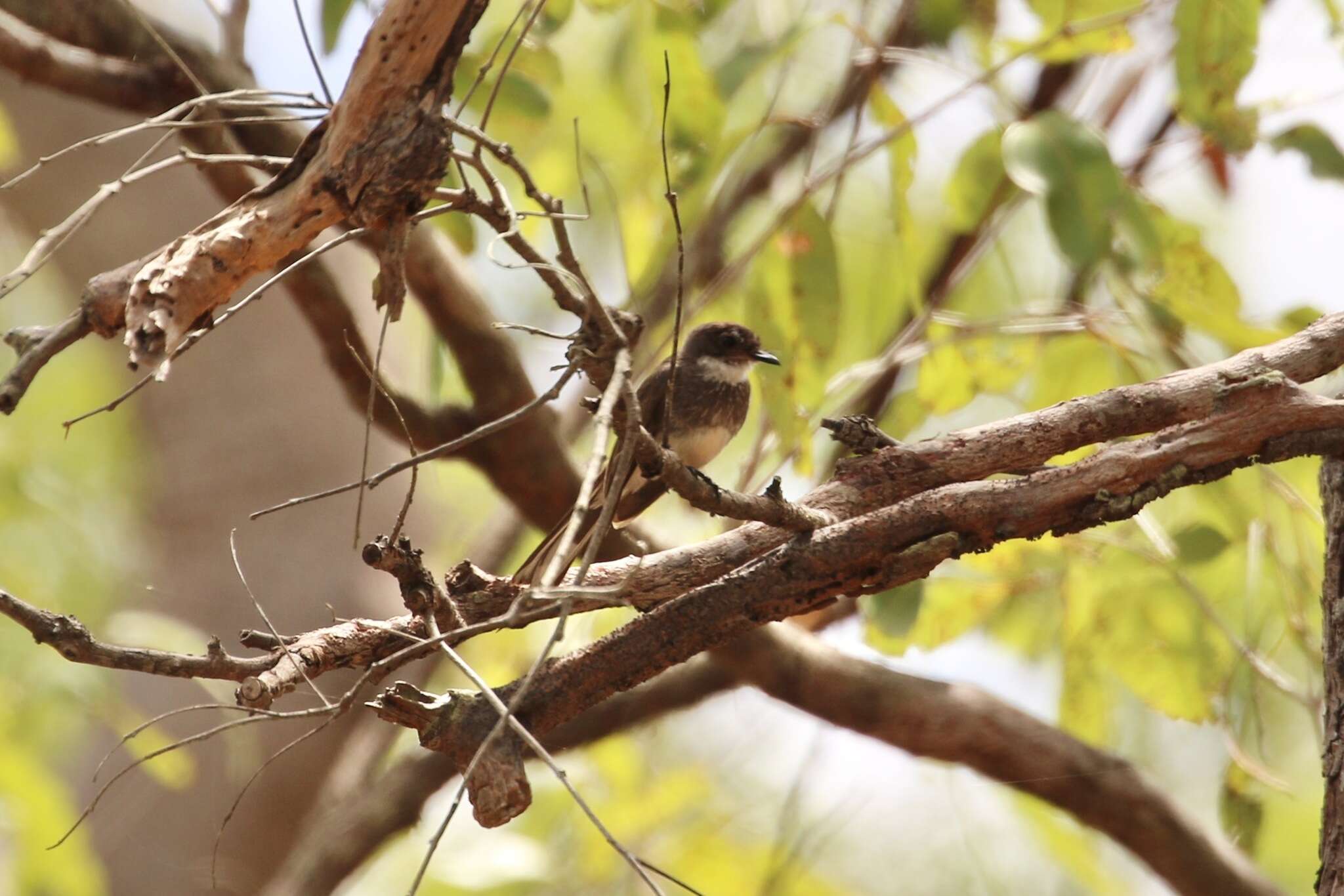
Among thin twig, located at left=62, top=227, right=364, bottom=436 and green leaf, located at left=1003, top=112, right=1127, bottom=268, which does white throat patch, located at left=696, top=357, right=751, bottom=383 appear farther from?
thin twig, located at left=62, top=227, right=364, bottom=436

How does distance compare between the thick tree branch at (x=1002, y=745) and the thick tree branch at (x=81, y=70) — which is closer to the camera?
the thick tree branch at (x=81, y=70)

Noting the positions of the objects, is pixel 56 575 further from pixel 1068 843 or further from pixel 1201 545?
pixel 1201 545

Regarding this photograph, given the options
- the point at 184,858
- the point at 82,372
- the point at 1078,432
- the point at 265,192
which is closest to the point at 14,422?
the point at 82,372

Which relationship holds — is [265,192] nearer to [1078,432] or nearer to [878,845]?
[1078,432]

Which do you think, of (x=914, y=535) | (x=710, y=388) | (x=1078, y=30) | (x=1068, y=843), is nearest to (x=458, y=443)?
(x=914, y=535)

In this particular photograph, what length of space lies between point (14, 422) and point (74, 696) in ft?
8.19

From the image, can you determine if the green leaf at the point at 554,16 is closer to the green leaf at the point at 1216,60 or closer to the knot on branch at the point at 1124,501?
the green leaf at the point at 1216,60

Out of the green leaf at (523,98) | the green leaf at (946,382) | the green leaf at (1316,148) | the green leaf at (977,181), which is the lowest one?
the green leaf at (1316,148)

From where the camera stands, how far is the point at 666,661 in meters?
1.98

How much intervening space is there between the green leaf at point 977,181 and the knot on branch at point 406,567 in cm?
261

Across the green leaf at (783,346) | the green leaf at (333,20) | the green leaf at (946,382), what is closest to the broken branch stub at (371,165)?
the green leaf at (333,20)

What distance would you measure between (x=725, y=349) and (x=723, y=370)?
0.07m

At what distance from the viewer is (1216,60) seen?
9.85 ft

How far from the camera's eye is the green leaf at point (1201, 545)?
318 cm
